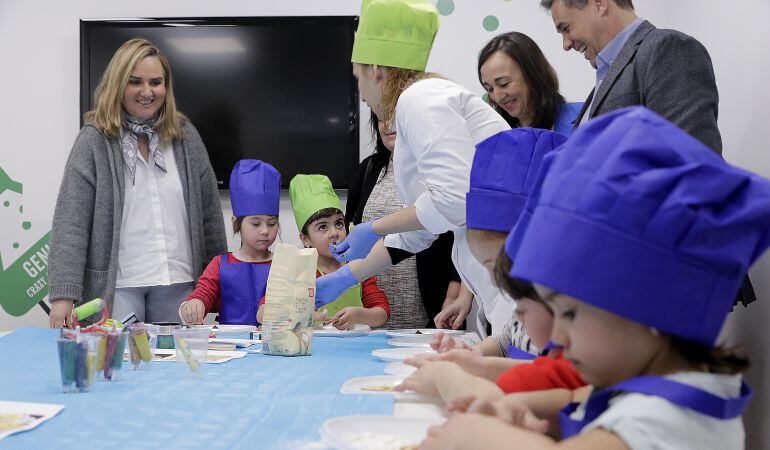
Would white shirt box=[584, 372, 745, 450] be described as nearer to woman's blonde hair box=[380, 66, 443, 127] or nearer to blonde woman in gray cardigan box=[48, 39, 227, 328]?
woman's blonde hair box=[380, 66, 443, 127]

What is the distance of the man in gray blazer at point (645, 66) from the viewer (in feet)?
5.48

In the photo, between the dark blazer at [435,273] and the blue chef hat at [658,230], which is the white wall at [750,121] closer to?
the dark blazer at [435,273]

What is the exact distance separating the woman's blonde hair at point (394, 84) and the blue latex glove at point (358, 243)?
0.29m

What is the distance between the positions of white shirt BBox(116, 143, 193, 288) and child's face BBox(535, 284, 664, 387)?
7.24ft

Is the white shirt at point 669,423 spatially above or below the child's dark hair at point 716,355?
below

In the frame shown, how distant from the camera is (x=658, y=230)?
65 cm

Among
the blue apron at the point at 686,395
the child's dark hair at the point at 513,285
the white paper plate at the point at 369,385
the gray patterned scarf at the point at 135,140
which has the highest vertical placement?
the gray patterned scarf at the point at 135,140

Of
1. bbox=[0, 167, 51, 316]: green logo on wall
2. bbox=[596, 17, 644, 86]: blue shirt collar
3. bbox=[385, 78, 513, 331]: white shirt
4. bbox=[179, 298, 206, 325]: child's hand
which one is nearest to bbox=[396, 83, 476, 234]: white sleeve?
bbox=[385, 78, 513, 331]: white shirt

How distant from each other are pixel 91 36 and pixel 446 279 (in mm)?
2057

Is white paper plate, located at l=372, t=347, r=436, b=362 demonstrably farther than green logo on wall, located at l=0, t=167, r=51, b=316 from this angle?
No

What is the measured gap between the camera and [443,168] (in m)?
1.73

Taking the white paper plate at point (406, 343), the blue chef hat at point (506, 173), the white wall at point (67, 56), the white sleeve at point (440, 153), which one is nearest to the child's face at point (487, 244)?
the blue chef hat at point (506, 173)

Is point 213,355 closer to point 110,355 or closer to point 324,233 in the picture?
point 110,355

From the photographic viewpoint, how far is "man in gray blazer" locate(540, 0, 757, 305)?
1.67m
